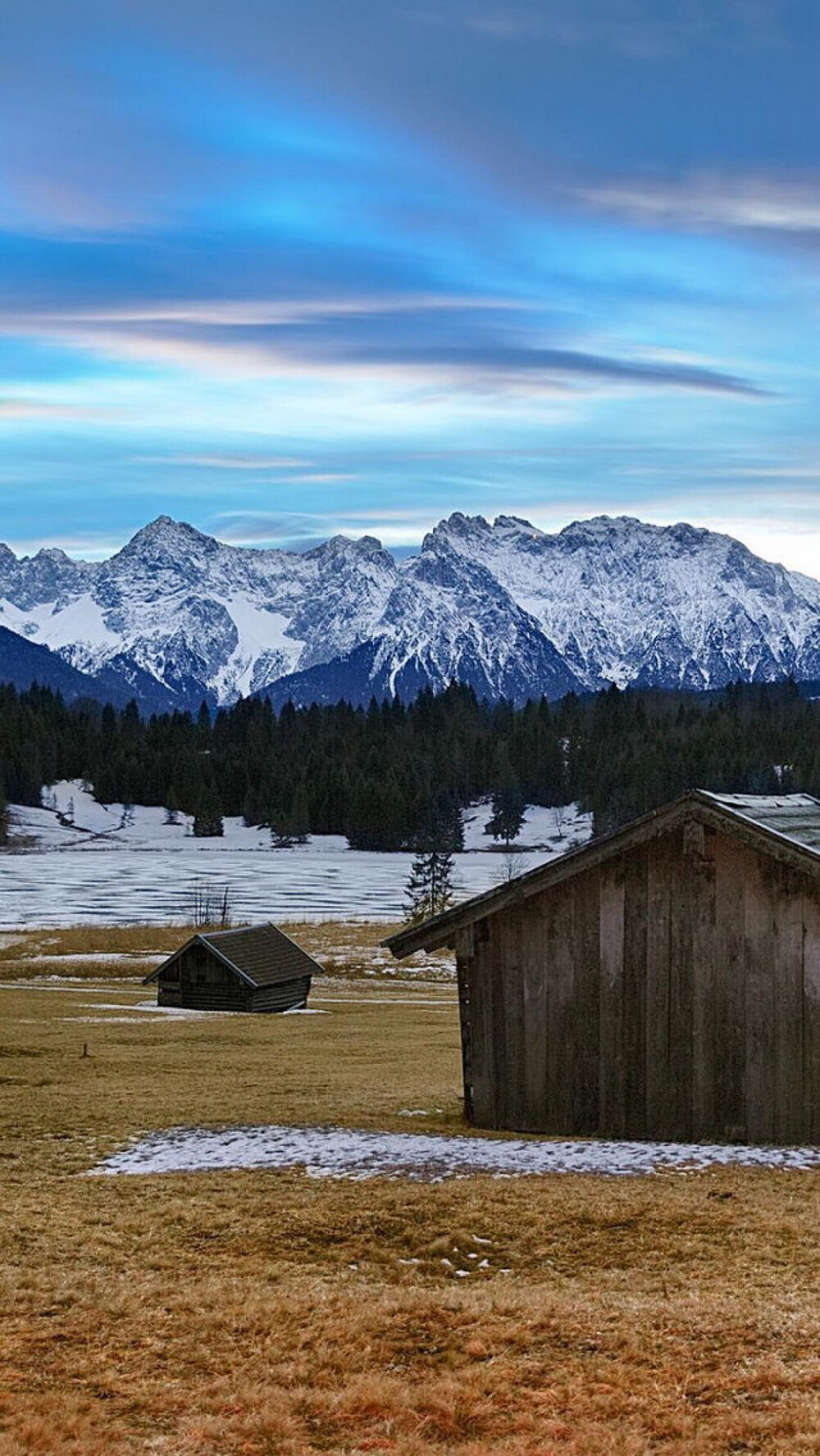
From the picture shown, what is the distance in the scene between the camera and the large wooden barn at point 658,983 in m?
18.9

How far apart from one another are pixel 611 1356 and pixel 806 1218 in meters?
4.46

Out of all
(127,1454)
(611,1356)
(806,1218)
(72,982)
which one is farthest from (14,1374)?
(72,982)

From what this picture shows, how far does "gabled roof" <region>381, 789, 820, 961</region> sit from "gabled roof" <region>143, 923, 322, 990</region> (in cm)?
3269

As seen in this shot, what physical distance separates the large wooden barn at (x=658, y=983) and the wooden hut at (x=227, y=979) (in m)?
33.3

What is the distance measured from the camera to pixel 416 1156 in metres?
17.2

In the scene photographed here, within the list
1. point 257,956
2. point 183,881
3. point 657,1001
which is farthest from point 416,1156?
point 183,881

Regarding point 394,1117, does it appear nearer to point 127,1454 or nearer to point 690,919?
point 690,919

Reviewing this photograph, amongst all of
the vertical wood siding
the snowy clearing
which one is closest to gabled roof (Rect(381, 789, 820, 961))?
the vertical wood siding

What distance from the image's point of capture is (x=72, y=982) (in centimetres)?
6388

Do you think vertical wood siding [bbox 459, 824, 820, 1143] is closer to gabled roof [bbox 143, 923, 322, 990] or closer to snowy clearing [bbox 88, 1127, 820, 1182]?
snowy clearing [bbox 88, 1127, 820, 1182]

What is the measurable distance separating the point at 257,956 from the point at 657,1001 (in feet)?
123

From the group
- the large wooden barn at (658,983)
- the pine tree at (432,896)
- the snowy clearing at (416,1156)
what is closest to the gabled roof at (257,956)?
the large wooden barn at (658,983)

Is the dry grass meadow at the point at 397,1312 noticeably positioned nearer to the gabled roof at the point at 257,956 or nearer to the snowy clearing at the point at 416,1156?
the snowy clearing at the point at 416,1156

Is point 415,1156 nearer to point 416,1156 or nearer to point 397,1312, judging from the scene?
point 416,1156
